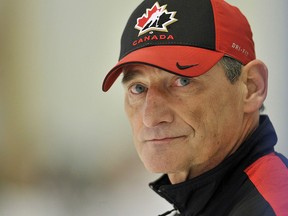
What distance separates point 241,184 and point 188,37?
12.4 inches

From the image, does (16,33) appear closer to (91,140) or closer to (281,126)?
(91,140)

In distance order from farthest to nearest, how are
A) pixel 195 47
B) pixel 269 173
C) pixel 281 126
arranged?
1. pixel 281 126
2. pixel 195 47
3. pixel 269 173

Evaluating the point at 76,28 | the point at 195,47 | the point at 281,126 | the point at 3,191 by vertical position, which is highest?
the point at 76,28

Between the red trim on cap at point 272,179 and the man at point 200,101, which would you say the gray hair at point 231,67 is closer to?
the man at point 200,101

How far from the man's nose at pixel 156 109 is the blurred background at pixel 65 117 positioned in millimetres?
852

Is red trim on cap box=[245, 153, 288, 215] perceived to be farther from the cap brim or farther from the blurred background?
the blurred background

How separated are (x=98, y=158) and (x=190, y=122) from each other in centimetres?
99

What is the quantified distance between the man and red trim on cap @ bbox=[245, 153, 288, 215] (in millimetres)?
14

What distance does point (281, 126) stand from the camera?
56.3 inches

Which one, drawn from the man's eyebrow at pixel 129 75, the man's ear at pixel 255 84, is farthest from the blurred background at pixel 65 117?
the man's ear at pixel 255 84

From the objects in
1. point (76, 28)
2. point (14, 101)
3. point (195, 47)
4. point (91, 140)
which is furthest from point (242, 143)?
point (14, 101)

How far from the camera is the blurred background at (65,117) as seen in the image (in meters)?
1.77

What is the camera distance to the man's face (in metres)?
0.89

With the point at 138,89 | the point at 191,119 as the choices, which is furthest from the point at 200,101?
the point at 138,89
